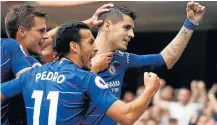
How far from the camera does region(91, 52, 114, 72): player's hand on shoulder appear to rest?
19.2 ft

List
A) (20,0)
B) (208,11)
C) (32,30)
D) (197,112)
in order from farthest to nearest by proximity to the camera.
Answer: (208,11), (197,112), (20,0), (32,30)

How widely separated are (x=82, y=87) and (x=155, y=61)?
1968mm

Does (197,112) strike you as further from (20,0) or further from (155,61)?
(155,61)

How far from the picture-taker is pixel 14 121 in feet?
19.1

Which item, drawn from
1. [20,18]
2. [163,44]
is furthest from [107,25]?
[163,44]

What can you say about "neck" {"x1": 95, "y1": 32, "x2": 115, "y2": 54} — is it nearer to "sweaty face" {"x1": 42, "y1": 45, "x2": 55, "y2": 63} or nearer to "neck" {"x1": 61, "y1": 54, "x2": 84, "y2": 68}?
"sweaty face" {"x1": 42, "y1": 45, "x2": 55, "y2": 63}

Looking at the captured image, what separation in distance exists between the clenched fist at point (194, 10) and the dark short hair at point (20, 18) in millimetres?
1381

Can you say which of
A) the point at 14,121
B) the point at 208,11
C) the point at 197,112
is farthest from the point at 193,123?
the point at 14,121

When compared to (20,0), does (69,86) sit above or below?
above

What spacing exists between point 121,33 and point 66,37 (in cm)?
139

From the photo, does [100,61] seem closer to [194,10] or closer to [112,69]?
[112,69]

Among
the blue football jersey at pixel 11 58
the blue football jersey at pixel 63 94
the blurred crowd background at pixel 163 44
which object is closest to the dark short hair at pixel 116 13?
the blue football jersey at pixel 11 58

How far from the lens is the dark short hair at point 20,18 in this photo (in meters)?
5.82

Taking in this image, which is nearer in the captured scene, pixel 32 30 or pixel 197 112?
pixel 32 30
